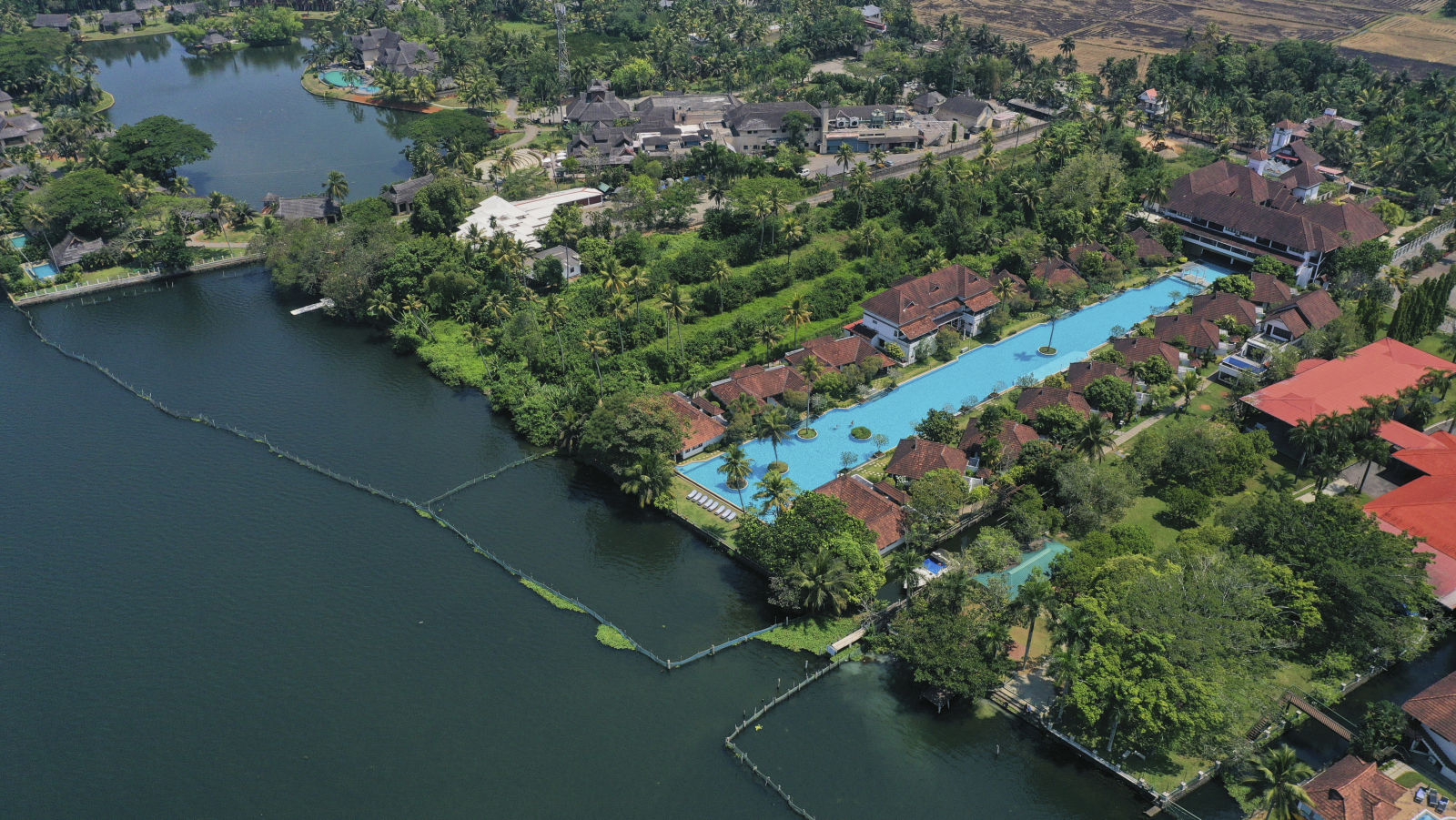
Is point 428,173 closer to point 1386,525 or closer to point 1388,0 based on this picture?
point 1386,525

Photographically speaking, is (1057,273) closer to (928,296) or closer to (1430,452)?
(928,296)

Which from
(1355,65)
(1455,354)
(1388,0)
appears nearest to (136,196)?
(1455,354)

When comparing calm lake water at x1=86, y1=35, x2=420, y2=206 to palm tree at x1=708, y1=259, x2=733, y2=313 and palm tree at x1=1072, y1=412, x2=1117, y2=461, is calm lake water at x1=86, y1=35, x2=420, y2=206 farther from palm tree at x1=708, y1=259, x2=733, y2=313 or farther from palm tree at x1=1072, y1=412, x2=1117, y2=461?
palm tree at x1=1072, y1=412, x2=1117, y2=461

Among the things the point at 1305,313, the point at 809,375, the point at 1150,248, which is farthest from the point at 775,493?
the point at 1150,248

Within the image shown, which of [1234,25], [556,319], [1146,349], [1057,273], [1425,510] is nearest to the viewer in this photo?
[1425,510]

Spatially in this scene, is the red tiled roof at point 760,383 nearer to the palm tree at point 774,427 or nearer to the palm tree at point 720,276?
the palm tree at point 774,427

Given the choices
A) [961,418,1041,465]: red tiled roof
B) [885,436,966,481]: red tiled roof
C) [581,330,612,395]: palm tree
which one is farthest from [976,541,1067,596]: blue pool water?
[581,330,612,395]: palm tree

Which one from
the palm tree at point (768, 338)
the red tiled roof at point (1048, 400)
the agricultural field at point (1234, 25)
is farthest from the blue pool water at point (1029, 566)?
the agricultural field at point (1234, 25)
